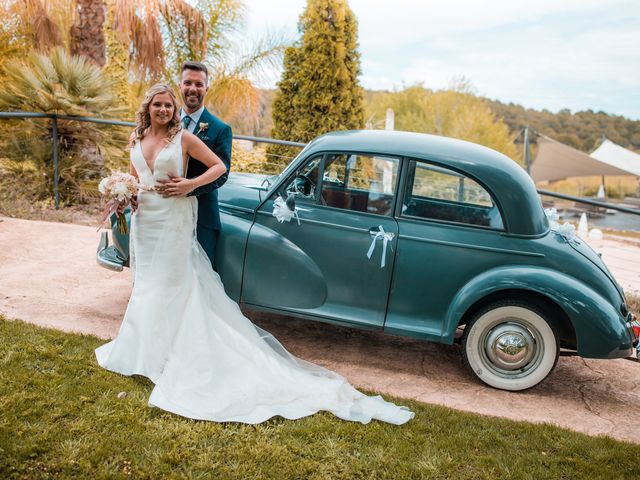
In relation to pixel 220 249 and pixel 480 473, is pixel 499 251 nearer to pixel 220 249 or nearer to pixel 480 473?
pixel 480 473

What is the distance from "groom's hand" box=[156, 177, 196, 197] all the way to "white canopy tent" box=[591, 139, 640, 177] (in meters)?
37.8

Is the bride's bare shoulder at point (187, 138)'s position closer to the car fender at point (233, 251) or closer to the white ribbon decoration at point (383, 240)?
the car fender at point (233, 251)

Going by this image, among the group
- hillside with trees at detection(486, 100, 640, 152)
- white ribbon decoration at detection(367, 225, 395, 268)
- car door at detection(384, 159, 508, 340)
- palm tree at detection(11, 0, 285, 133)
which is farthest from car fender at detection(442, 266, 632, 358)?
hillside with trees at detection(486, 100, 640, 152)

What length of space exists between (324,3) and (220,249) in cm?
815

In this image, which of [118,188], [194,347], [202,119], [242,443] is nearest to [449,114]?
[202,119]

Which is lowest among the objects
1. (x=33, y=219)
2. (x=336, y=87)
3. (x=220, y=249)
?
(x=33, y=219)

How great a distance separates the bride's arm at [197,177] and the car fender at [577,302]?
2.06 m

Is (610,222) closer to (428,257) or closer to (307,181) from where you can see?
(428,257)

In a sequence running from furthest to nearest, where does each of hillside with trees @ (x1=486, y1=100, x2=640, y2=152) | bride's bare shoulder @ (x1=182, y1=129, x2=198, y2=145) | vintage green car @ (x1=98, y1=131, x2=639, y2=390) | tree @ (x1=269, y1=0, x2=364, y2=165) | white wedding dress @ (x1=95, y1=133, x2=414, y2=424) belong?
hillside with trees @ (x1=486, y1=100, x2=640, y2=152) → tree @ (x1=269, y1=0, x2=364, y2=165) → vintage green car @ (x1=98, y1=131, x2=639, y2=390) → bride's bare shoulder @ (x1=182, y1=129, x2=198, y2=145) → white wedding dress @ (x1=95, y1=133, x2=414, y2=424)

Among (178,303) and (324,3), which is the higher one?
(324,3)

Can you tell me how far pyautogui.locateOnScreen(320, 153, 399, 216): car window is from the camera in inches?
177

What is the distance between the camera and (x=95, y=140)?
9.23 meters

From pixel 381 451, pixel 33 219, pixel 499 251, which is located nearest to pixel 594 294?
pixel 499 251

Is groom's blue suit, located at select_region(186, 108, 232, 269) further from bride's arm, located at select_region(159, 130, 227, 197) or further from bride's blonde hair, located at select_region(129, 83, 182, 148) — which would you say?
bride's blonde hair, located at select_region(129, 83, 182, 148)
